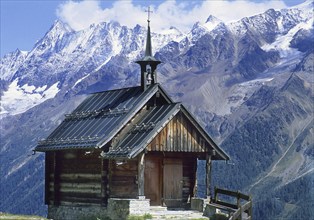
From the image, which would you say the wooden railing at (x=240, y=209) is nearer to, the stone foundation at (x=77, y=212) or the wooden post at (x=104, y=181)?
the wooden post at (x=104, y=181)

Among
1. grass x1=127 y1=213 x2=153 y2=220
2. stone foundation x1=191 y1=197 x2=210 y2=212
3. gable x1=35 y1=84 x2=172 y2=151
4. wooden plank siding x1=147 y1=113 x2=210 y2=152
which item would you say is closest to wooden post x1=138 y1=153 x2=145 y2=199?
wooden plank siding x1=147 y1=113 x2=210 y2=152

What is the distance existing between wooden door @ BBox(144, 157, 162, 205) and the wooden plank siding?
1880 millimetres

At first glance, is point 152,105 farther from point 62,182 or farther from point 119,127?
point 62,182

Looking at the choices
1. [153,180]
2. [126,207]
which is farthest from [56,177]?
[126,207]

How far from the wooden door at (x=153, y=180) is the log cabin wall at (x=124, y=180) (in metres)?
0.86

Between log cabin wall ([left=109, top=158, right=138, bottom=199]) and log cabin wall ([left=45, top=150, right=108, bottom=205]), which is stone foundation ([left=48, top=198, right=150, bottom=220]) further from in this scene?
log cabin wall ([left=109, top=158, right=138, bottom=199])

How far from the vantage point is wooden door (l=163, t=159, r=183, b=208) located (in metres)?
48.4

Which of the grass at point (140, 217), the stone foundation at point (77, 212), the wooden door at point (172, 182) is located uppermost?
Result: the wooden door at point (172, 182)

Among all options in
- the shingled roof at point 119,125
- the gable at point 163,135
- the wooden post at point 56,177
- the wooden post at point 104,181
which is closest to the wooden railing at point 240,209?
the gable at point 163,135

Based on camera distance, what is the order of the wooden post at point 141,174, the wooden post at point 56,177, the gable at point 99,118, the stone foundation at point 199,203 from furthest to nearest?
the wooden post at point 56,177 < the stone foundation at point 199,203 < the gable at point 99,118 < the wooden post at point 141,174

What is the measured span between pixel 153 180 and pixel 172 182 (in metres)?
1.45

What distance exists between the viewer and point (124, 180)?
47.2 meters

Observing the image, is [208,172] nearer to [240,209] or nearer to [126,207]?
[240,209]

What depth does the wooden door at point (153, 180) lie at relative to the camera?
1874 inches
